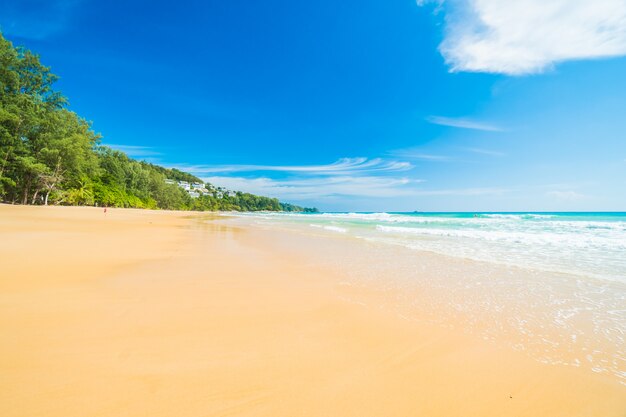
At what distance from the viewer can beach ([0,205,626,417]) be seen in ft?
5.72

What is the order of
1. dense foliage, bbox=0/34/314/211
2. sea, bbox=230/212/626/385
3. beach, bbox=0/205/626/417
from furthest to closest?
dense foliage, bbox=0/34/314/211
sea, bbox=230/212/626/385
beach, bbox=0/205/626/417

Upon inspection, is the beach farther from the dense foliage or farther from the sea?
the dense foliage

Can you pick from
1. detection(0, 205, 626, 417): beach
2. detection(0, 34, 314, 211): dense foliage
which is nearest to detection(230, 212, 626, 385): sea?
detection(0, 205, 626, 417): beach

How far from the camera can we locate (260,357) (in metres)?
2.31

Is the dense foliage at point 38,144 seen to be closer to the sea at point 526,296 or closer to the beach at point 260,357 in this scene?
the beach at point 260,357

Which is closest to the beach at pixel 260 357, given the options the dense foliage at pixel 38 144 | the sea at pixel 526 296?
the sea at pixel 526 296

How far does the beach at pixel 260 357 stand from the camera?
1.74 m

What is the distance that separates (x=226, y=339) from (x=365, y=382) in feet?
4.42

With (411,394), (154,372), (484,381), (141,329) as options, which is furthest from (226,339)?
(484,381)

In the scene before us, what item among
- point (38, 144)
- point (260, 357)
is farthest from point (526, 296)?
point (38, 144)

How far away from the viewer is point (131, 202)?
50.8 metres

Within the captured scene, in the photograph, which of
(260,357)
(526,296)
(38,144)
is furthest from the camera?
(38,144)

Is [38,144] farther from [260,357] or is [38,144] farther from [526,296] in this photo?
[526,296]

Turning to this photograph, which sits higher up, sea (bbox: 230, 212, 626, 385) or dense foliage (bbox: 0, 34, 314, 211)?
dense foliage (bbox: 0, 34, 314, 211)
